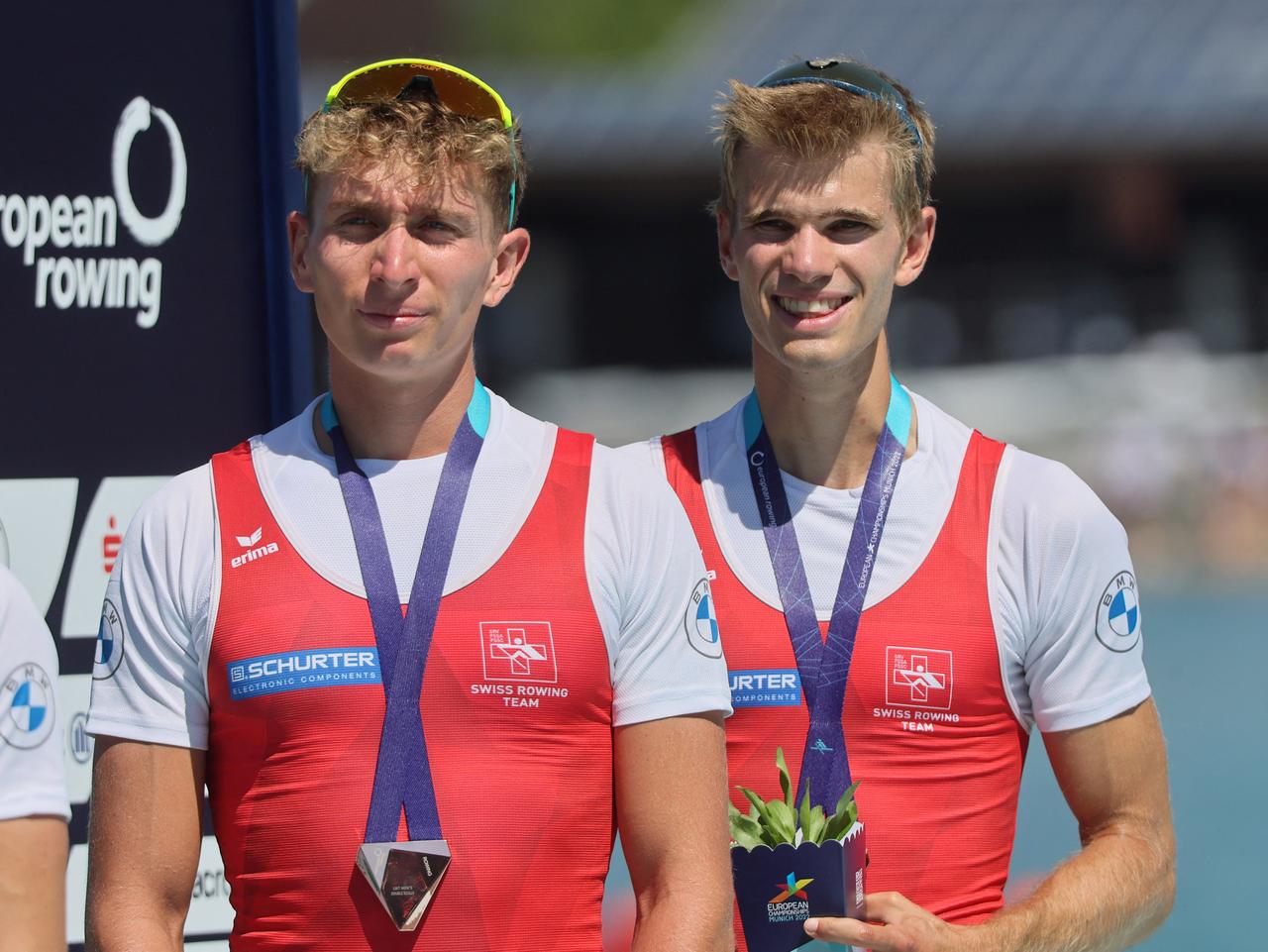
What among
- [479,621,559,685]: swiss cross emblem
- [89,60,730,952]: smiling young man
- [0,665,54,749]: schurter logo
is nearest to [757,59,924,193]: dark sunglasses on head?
[89,60,730,952]: smiling young man

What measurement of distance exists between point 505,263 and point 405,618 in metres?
0.64

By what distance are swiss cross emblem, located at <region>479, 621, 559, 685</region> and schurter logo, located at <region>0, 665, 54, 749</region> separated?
67cm

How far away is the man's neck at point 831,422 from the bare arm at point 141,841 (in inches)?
50.3

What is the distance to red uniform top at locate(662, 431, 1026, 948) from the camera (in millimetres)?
3197

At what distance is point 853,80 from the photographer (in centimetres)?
345

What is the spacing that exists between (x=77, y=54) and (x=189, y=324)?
0.55 metres

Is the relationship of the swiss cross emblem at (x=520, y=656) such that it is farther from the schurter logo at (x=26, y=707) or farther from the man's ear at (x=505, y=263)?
Result: the schurter logo at (x=26, y=707)

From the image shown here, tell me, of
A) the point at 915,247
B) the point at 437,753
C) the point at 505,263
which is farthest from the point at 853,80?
the point at 437,753

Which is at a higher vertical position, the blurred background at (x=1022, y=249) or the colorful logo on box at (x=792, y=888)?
the blurred background at (x=1022, y=249)

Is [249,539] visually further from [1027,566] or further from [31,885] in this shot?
[1027,566]

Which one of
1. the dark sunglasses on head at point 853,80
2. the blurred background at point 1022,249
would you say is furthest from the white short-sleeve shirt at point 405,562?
the blurred background at point 1022,249

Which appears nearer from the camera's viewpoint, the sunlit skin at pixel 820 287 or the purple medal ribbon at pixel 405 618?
the purple medal ribbon at pixel 405 618

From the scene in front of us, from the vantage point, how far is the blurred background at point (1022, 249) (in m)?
20.8

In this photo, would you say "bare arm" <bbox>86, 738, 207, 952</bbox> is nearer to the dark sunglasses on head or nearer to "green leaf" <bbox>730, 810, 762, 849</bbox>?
"green leaf" <bbox>730, 810, 762, 849</bbox>
